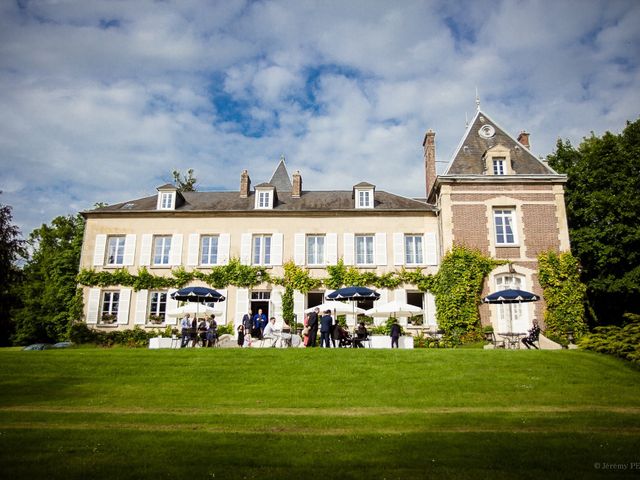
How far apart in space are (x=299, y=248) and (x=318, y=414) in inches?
529

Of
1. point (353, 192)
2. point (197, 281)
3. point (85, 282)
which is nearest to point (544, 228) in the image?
point (353, 192)

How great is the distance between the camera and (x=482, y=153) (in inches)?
803

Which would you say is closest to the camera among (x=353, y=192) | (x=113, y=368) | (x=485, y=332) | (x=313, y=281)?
(x=113, y=368)

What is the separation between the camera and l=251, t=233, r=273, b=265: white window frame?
20.8 metres

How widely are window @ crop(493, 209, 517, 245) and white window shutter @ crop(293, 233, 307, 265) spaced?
8.21 meters

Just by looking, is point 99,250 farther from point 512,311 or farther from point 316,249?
point 512,311

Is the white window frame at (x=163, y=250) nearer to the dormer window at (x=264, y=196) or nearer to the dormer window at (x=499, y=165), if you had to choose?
the dormer window at (x=264, y=196)

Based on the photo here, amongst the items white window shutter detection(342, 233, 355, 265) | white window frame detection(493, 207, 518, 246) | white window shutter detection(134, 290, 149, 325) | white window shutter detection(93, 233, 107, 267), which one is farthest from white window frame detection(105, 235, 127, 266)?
white window frame detection(493, 207, 518, 246)

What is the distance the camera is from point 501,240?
19.0 metres

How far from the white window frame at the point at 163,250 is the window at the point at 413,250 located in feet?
35.1

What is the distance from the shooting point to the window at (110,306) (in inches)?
795

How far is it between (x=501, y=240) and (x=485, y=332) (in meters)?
4.04

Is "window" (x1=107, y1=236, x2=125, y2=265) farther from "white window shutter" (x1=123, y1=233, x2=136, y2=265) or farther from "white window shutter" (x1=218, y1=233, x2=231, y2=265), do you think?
"white window shutter" (x1=218, y1=233, x2=231, y2=265)

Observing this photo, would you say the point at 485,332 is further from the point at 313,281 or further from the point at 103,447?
the point at 103,447
